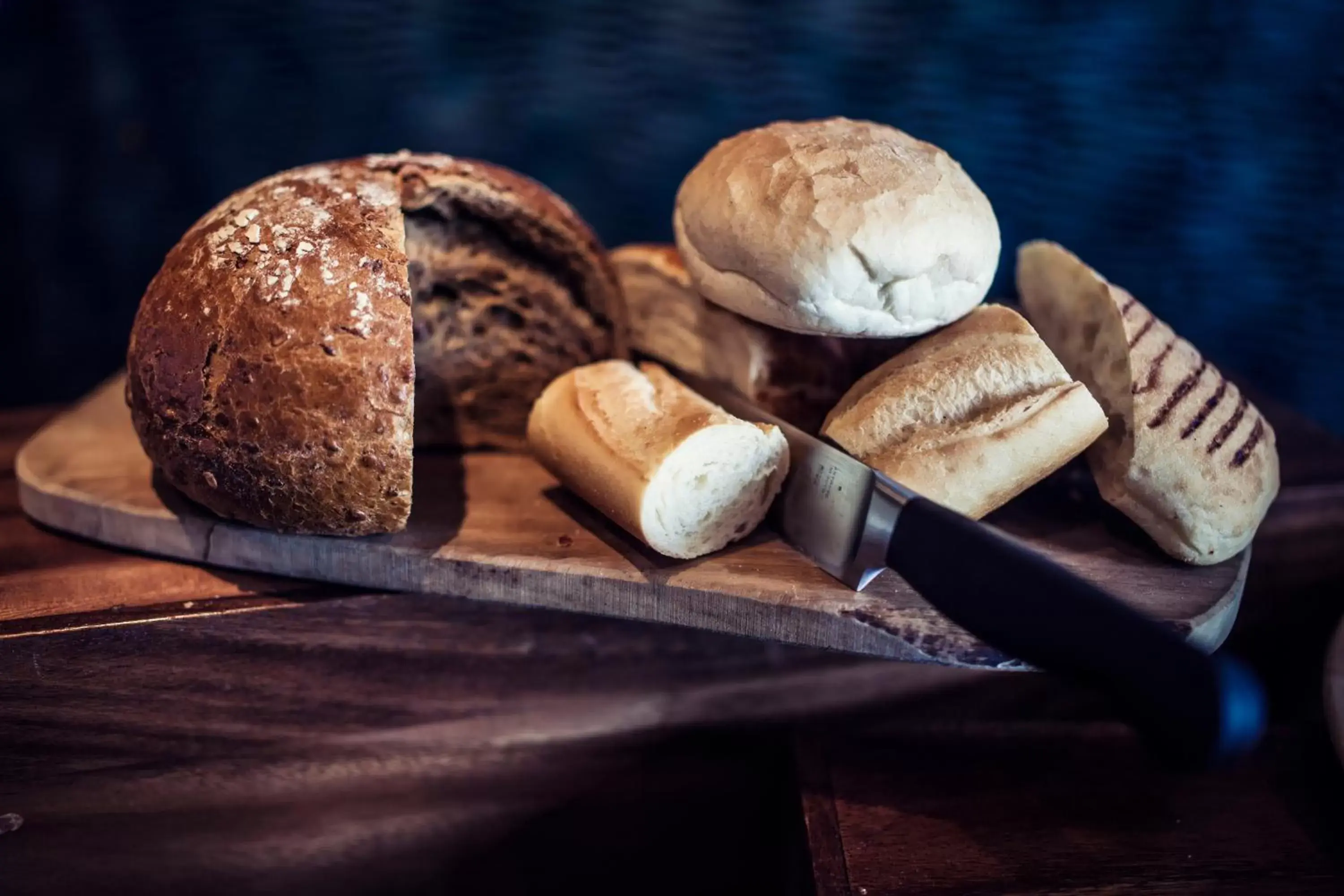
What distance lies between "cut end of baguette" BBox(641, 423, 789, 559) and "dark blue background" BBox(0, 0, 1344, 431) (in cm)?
122

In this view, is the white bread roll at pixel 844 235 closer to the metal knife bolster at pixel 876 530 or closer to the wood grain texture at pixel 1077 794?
the metal knife bolster at pixel 876 530

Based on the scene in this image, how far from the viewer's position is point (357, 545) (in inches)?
56.6

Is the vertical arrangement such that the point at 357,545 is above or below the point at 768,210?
below

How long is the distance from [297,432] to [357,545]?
0.73ft

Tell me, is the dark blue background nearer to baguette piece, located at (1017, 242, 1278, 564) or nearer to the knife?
baguette piece, located at (1017, 242, 1278, 564)

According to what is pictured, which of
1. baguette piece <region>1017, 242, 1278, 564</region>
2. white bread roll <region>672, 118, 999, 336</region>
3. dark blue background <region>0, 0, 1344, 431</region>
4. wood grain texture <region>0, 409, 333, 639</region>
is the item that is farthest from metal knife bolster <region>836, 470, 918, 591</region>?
dark blue background <region>0, 0, 1344, 431</region>

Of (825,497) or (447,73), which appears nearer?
(825,497)

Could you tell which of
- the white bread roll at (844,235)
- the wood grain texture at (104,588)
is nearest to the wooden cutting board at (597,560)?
the wood grain texture at (104,588)

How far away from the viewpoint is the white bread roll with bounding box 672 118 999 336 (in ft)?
4.46

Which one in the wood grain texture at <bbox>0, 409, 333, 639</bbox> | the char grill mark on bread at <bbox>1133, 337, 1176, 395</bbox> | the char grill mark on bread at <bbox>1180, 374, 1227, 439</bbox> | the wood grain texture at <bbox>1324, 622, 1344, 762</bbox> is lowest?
the wood grain texture at <bbox>1324, 622, 1344, 762</bbox>

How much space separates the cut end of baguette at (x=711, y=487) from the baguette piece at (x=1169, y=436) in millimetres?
538

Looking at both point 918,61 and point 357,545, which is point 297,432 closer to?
point 357,545

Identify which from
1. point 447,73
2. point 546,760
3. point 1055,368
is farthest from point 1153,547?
point 447,73

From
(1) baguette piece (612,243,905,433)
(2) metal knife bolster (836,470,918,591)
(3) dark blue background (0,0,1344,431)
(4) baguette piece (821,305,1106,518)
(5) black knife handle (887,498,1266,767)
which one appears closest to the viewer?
(5) black knife handle (887,498,1266,767)
